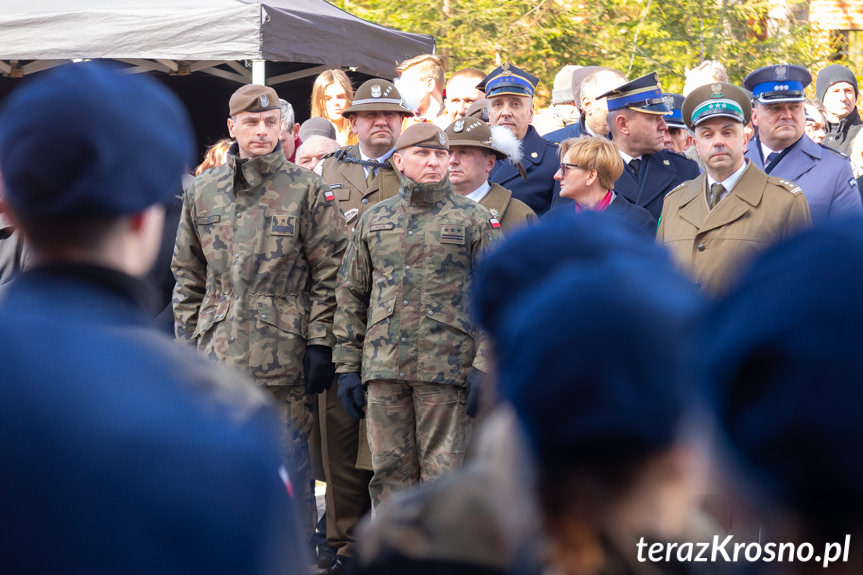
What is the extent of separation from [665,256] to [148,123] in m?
0.76

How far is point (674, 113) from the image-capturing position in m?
7.87

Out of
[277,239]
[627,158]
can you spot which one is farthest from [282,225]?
[627,158]

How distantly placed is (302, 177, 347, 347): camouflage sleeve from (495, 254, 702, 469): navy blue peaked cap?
4320 millimetres

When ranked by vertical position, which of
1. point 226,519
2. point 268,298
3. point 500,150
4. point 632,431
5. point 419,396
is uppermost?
point 632,431

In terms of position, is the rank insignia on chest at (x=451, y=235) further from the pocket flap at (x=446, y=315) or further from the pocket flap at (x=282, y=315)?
the pocket flap at (x=282, y=315)

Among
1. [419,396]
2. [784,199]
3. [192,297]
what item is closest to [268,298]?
[192,297]

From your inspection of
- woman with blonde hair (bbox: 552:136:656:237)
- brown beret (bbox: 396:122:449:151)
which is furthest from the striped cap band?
brown beret (bbox: 396:122:449:151)

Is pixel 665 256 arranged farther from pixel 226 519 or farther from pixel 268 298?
pixel 268 298

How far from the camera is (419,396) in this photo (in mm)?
5422

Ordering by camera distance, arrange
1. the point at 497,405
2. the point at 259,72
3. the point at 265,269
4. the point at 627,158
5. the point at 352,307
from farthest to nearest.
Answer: the point at 259,72, the point at 627,158, the point at 352,307, the point at 265,269, the point at 497,405

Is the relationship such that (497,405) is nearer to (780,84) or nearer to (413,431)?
(413,431)

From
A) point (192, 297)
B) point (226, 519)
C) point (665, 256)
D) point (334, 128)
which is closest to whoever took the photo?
point (226, 519)

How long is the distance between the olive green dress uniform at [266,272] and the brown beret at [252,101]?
0.76ft

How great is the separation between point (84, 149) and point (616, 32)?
1206 cm
